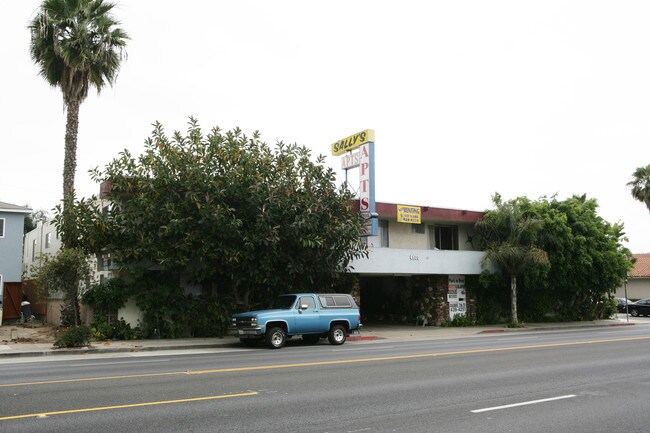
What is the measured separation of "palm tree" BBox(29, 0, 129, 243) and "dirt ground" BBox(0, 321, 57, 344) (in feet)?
18.8

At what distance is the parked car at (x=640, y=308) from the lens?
148 ft

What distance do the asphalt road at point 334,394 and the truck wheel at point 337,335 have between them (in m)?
A: 5.32

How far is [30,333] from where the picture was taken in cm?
2442

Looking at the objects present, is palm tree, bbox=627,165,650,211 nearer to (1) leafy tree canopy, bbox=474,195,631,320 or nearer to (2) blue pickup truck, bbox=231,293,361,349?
(1) leafy tree canopy, bbox=474,195,631,320

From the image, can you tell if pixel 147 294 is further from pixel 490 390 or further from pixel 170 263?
pixel 490 390

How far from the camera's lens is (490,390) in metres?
10.1

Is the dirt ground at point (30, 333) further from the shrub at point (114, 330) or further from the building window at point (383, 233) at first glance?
the building window at point (383, 233)

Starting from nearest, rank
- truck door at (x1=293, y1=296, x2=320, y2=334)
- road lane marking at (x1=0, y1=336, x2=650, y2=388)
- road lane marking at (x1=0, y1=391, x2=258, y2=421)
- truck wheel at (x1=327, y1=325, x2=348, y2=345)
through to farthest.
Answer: road lane marking at (x1=0, y1=391, x2=258, y2=421) → road lane marking at (x1=0, y1=336, x2=650, y2=388) → truck door at (x1=293, y1=296, x2=320, y2=334) → truck wheel at (x1=327, y1=325, x2=348, y2=345)

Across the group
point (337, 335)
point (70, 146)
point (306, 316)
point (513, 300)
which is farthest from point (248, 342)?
point (513, 300)

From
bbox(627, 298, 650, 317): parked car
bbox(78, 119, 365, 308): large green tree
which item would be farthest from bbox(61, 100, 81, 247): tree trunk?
bbox(627, 298, 650, 317): parked car

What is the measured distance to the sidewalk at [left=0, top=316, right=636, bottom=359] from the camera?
60.5ft

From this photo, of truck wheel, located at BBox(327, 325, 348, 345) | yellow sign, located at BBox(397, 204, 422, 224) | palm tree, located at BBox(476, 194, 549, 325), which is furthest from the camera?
palm tree, located at BBox(476, 194, 549, 325)

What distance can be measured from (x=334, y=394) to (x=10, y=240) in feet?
82.9

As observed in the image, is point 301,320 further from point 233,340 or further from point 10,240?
point 10,240
